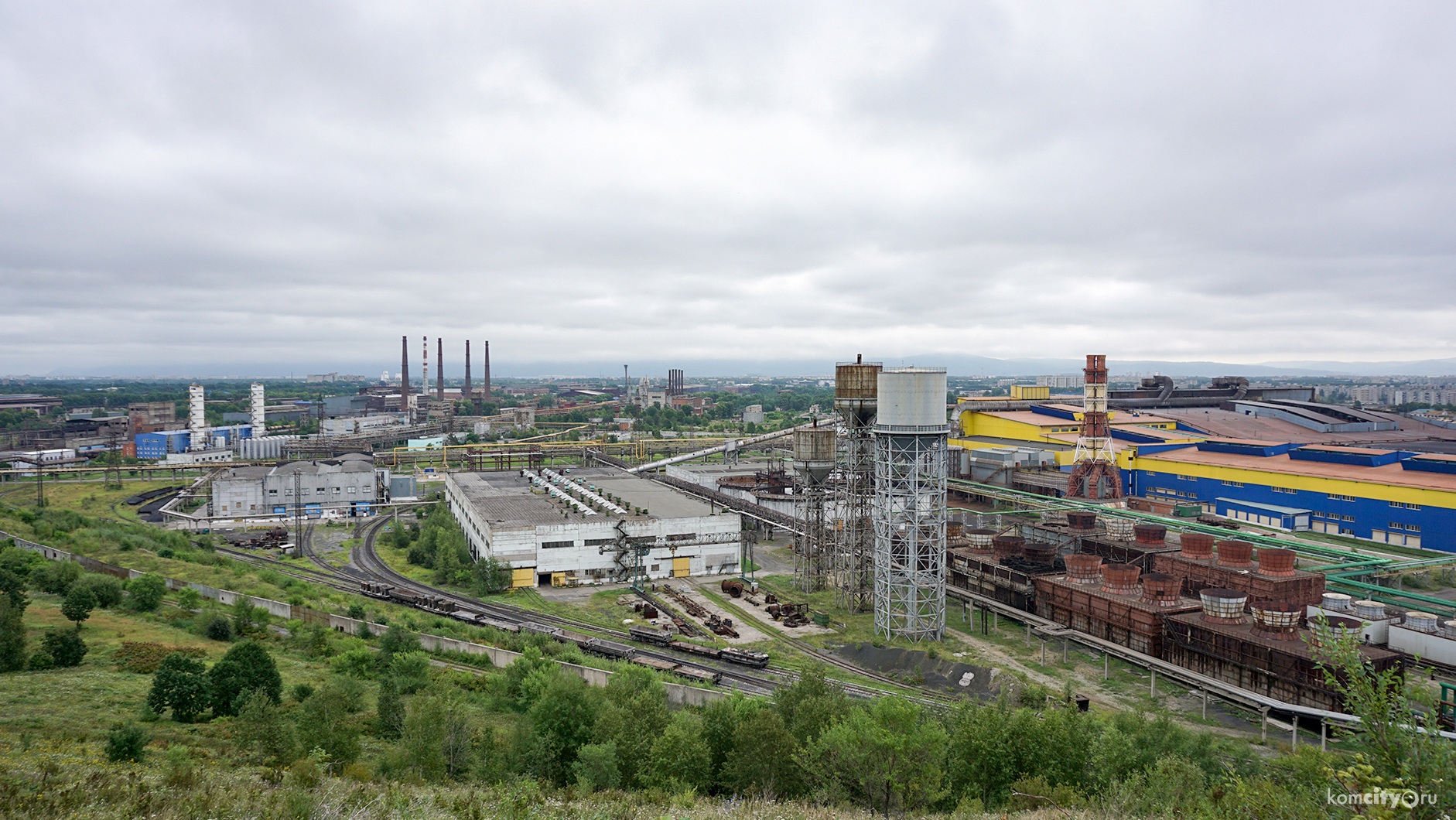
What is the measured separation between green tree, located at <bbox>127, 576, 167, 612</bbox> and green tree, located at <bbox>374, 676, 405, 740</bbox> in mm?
21146

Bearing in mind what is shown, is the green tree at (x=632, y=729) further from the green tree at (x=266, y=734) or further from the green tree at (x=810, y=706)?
the green tree at (x=266, y=734)

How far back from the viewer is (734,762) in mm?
23047

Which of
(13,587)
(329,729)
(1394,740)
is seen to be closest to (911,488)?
(329,729)

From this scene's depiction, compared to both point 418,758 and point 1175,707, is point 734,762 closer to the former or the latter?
point 418,758

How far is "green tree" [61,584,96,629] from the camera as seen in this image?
114 feet

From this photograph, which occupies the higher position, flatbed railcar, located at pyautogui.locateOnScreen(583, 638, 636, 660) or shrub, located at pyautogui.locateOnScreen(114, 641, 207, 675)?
shrub, located at pyautogui.locateOnScreen(114, 641, 207, 675)

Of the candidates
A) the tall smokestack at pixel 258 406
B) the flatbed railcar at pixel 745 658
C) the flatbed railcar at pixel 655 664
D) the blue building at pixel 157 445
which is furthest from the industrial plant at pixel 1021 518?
the tall smokestack at pixel 258 406

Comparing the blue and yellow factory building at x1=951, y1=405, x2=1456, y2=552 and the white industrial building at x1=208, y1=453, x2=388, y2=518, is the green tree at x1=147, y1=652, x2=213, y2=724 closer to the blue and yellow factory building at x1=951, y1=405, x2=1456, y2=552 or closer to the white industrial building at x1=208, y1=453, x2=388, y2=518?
the white industrial building at x1=208, y1=453, x2=388, y2=518

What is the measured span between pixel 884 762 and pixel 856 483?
107 ft

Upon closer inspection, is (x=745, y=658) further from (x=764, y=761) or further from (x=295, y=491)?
(x=295, y=491)

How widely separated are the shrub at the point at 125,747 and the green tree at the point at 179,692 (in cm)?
513

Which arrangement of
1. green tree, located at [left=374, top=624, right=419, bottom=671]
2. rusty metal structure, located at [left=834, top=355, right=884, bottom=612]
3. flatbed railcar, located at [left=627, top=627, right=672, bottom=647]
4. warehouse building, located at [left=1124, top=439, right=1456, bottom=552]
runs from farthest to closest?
warehouse building, located at [left=1124, top=439, right=1456, bottom=552] → rusty metal structure, located at [left=834, top=355, right=884, bottom=612] → flatbed railcar, located at [left=627, top=627, right=672, bottom=647] → green tree, located at [left=374, top=624, right=419, bottom=671]

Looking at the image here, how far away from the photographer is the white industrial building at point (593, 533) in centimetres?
5488

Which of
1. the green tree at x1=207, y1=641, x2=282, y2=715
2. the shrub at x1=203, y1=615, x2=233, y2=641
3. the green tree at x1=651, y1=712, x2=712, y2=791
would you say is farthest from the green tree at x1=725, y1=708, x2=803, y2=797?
the shrub at x1=203, y1=615, x2=233, y2=641
